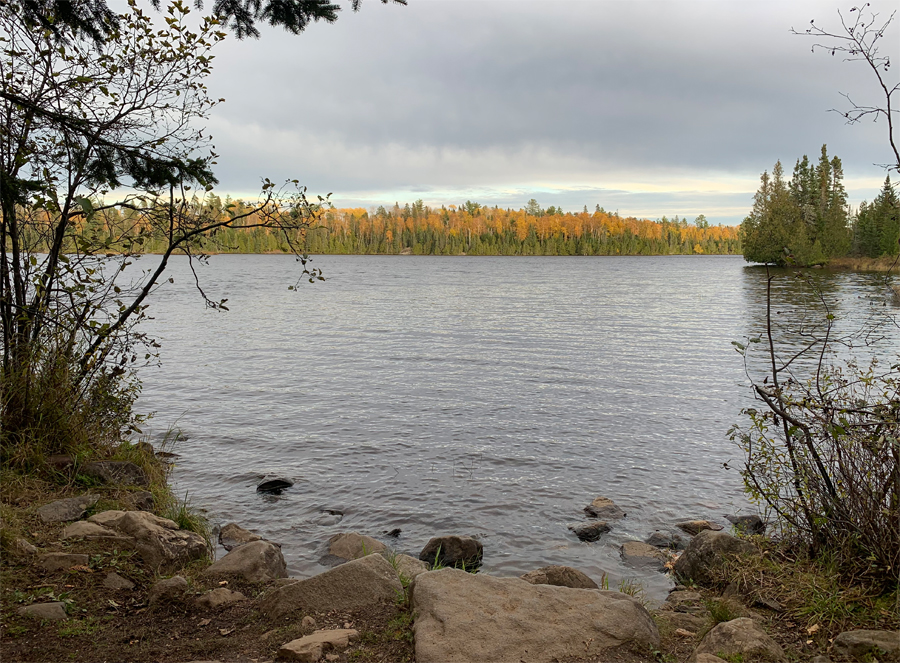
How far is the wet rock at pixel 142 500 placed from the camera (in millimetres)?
8008

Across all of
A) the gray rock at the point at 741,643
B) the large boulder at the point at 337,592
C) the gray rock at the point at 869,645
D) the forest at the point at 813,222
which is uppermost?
the forest at the point at 813,222

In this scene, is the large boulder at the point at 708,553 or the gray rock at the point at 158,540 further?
the large boulder at the point at 708,553

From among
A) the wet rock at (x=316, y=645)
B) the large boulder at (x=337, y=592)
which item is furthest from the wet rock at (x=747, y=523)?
the wet rock at (x=316, y=645)

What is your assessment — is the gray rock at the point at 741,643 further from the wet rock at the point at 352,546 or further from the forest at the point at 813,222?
→ the forest at the point at 813,222

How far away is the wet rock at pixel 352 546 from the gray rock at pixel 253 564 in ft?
4.24

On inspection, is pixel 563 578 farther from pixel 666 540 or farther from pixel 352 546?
pixel 352 546

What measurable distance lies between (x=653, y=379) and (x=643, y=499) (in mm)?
10615

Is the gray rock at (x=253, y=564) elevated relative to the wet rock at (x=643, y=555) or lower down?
elevated

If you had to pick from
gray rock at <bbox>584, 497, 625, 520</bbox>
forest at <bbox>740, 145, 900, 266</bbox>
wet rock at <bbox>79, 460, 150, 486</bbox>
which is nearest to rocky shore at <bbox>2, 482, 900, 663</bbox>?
wet rock at <bbox>79, 460, 150, 486</bbox>

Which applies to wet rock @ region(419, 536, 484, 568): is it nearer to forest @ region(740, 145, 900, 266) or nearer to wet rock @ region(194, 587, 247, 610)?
wet rock @ region(194, 587, 247, 610)

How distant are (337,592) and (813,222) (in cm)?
12203

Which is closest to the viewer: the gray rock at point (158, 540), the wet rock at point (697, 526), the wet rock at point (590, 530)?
the gray rock at point (158, 540)

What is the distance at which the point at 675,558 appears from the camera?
8.48 m

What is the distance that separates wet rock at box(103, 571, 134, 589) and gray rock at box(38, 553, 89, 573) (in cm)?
29
